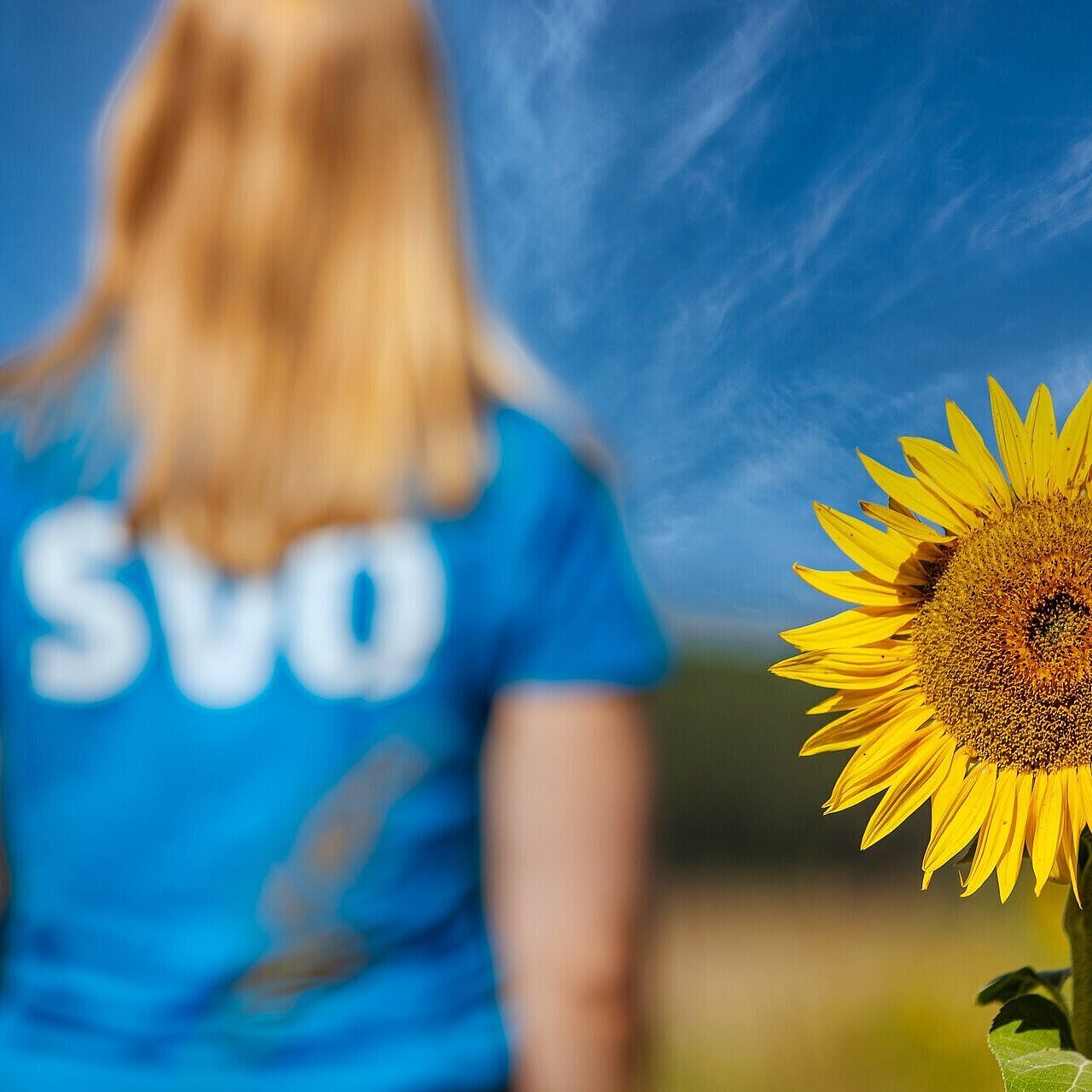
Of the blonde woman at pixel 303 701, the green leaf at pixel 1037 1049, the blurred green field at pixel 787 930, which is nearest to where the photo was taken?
the green leaf at pixel 1037 1049

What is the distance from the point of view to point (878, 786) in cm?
61

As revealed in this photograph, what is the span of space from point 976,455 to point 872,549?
0.22 feet

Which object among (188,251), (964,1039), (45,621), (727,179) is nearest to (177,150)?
(188,251)

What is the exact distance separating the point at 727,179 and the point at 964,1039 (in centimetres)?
68

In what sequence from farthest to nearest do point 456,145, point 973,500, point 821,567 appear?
point 821,567, point 456,145, point 973,500

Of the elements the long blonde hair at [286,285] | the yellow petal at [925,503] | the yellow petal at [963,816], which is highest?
the long blonde hair at [286,285]

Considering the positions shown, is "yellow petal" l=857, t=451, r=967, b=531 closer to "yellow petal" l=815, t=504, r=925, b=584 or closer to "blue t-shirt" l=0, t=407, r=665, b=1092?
"yellow petal" l=815, t=504, r=925, b=584

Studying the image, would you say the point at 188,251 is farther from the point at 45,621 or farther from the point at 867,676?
the point at 867,676

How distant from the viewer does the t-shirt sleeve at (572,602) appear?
61 centimetres

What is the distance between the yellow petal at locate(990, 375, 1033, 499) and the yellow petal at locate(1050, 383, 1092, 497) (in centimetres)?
1

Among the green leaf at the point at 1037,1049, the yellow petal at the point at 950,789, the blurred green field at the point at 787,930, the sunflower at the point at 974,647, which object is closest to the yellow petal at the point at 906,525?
the sunflower at the point at 974,647

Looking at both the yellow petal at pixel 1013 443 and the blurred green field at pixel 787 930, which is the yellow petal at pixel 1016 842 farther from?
the blurred green field at pixel 787 930

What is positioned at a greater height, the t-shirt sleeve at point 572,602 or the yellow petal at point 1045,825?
the t-shirt sleeve at point 572,602

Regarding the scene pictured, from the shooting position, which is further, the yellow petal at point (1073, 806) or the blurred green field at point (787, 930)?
the blurred green field at point (787, 930)
